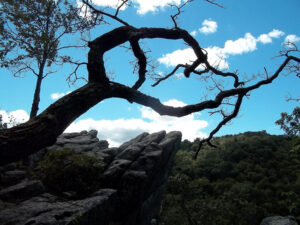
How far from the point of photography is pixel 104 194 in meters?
9.21

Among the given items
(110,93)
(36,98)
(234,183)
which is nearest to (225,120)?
(110,93)

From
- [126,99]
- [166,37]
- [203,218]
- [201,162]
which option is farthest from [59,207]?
[201,162]

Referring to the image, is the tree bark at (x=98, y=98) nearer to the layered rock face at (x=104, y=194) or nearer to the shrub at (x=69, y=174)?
the layered rock face at (x=104, y=194)

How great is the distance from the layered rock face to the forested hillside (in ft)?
19.1

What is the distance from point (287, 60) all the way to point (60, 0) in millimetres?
14358

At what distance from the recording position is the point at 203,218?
2114cm

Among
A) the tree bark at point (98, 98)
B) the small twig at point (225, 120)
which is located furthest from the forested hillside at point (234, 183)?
the tree bark at point (98, 98)

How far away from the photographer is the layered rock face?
21.1 ft

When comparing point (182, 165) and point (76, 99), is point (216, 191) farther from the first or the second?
point (76, 99)

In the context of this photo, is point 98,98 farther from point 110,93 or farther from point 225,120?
point 225,120

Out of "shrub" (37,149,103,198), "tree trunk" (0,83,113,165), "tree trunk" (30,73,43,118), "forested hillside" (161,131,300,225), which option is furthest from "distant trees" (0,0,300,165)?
"forested hillside" (161,131,300,225)

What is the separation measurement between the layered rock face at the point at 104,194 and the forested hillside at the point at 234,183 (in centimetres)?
582

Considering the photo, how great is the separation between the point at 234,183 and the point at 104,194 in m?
48.4

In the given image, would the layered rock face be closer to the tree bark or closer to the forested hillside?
the tree bark
